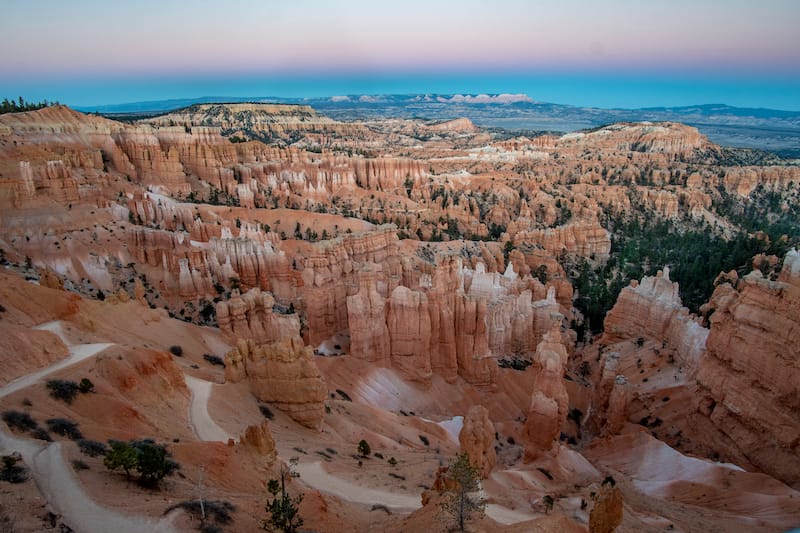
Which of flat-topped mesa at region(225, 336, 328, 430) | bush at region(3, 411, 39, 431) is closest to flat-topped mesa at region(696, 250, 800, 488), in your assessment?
flat-topped mesa at region(225, 336, 328, 430)

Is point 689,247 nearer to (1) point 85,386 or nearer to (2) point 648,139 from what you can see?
(1) point 85,386

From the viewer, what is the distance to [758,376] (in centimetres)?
2098

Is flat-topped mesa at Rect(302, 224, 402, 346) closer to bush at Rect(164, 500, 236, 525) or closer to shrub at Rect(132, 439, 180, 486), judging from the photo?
shrub at Rect(132, 439, 180, 486)

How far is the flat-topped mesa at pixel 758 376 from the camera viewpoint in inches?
771

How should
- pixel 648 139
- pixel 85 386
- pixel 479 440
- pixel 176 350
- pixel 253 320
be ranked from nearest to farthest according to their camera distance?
1. pixel 85 386
2. pixel 479 440
3. pixel 176 350
4. pixel 253 320
5. pixel 648 139

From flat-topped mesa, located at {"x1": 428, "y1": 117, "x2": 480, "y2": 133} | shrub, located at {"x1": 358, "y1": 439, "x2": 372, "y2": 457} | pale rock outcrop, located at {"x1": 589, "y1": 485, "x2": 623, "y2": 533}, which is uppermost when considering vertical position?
flat-topped mesa, located at {"x1": 428, "y1": 117, "x2": 480, "y2": 133}

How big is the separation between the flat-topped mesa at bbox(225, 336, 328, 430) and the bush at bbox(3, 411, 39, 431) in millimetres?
8222

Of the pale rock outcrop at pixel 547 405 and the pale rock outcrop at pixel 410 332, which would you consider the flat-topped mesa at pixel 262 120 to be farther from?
the pale rock outcrop at pixel 547 405

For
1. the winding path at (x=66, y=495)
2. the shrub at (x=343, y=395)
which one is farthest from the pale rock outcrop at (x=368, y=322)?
the winding path at (x=66, y=495)

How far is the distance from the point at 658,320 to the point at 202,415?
27.0 meters

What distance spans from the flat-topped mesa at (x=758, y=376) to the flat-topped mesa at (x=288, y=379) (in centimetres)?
1746

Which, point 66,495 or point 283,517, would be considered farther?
point 283,517

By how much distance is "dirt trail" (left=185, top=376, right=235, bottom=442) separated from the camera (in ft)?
51.4

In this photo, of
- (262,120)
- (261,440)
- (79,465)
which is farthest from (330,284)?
(262,120)
